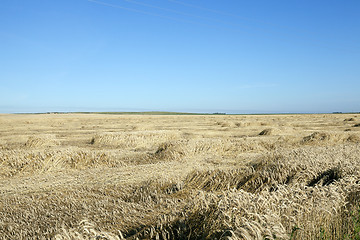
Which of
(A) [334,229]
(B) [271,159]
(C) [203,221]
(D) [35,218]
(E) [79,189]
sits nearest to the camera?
(C) [203,221]

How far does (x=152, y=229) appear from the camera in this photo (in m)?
3.41

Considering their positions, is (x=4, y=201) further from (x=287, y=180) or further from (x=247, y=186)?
(x=287, y=180)

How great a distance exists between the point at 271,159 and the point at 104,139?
13.1 metres

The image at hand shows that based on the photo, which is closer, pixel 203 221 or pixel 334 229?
pixel 203 221

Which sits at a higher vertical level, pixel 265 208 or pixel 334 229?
pixel 265 208

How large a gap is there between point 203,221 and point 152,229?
562 mm

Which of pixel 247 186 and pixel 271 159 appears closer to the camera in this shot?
pixel 247 186

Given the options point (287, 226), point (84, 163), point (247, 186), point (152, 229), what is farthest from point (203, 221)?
point (84, 163)

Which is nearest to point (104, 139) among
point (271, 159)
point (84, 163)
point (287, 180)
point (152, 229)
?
point (84, 163)

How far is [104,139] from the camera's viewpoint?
19.2 metres

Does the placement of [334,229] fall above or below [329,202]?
below

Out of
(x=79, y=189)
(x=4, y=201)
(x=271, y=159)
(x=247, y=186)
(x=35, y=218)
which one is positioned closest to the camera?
(x=35, y=218)

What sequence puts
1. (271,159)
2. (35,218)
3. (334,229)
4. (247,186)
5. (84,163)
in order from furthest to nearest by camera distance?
(84,163) → (271,159) → (247,186) → (35,218) → (334,229)

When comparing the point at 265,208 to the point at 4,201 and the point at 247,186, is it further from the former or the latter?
the point at 4,201
